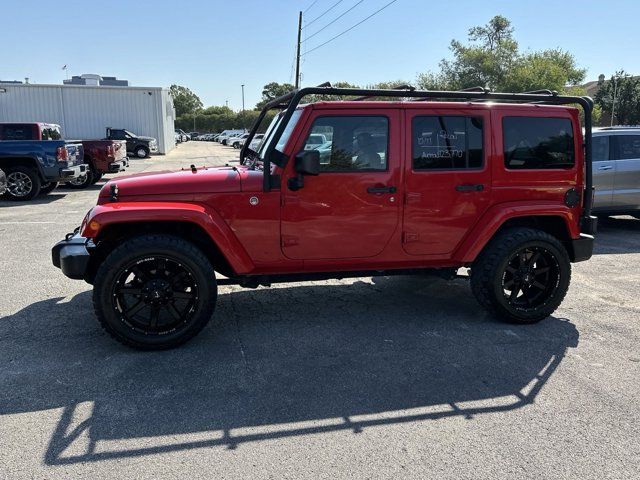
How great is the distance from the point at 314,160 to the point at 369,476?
2254 mm

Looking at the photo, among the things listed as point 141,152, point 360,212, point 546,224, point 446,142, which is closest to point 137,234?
point 360,212

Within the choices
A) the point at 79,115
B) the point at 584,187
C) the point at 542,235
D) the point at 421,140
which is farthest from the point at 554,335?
the point at 79,115

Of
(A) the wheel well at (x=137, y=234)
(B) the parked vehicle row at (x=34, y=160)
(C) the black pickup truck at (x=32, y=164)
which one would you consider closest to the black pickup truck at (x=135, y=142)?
(B) the parked vehicle row at (x=34, y=160)

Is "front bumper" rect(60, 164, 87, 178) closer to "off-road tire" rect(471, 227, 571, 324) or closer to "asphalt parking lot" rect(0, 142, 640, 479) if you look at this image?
"asphalt parking lot" rect(0, 142, 640, 479)

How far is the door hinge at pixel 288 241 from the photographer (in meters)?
4.18

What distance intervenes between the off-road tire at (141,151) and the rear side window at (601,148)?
84.8 feet

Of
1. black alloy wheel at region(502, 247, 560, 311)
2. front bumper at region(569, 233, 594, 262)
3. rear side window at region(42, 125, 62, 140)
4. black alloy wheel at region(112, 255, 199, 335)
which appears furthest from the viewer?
rear side window at region(42, 125, 62, 140)

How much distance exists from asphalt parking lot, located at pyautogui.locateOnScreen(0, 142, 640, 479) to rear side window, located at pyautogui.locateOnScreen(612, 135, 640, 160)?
4413 mm

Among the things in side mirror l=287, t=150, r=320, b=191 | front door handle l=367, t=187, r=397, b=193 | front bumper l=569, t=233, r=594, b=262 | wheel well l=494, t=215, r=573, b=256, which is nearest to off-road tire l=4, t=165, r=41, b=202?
side mirror l=287, t=150, r=320, b=191

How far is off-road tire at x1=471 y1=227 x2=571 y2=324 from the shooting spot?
4.55 meters

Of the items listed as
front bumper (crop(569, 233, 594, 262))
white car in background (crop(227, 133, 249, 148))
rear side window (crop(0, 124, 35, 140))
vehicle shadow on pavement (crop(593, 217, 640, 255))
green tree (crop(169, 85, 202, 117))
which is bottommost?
vehicle shadow on pavement (crop(593, 217, 640, 255))

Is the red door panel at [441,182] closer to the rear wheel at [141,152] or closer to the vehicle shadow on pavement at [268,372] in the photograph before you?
the vehicle shadow on pavement at [268,372]

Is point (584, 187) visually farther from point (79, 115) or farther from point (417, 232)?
point (79, 115)

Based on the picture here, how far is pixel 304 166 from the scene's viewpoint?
12.8ft
